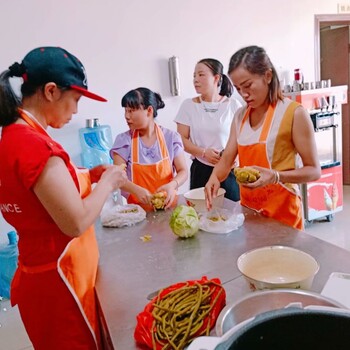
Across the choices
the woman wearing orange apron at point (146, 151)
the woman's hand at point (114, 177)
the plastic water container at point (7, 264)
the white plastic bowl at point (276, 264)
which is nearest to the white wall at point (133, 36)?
the plastic water container at point (7, 264)

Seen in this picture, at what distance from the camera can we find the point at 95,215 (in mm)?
A: 1092

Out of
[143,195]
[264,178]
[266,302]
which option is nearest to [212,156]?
[143,195]

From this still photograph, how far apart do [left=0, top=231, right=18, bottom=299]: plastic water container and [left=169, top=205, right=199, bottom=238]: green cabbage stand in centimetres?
185

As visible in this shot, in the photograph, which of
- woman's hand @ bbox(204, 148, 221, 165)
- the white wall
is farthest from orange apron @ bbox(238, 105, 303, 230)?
the white wall

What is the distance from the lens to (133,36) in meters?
3.26

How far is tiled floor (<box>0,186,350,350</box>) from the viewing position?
2334mm

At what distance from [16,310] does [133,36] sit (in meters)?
2.41

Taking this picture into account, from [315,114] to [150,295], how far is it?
3142mm

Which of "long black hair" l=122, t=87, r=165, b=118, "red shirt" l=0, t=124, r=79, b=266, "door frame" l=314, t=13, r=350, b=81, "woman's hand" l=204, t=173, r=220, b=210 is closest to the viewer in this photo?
"red shirt" l=0, t=124, r=79, b=266

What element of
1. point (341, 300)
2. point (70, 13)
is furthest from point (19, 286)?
point (70, 13)

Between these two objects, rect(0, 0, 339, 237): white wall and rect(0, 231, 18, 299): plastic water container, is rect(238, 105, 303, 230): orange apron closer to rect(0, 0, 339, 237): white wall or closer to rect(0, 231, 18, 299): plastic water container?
rect(0, 0, 339, 237): white wall

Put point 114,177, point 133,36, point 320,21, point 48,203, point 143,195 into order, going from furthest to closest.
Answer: point 320,21, point 133,36, point 143,195, point 114,177, point 48,203

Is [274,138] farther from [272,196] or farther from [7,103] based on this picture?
[7,103]

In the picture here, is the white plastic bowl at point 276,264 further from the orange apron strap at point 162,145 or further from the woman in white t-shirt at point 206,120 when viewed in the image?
the woman in white t-shirt at point 206,120
